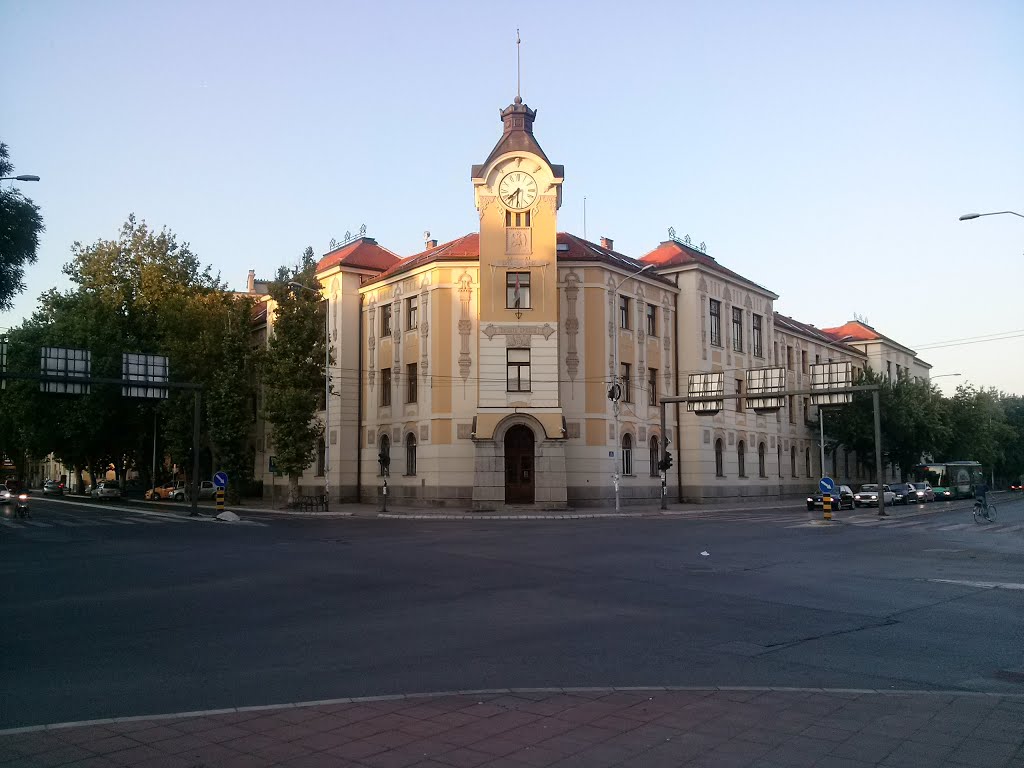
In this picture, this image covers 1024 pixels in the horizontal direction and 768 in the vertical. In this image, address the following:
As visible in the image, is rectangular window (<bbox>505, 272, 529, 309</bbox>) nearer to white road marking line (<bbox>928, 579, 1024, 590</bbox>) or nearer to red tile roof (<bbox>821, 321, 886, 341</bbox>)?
white road marking line (<bbox>928, 579, 1024, 590</bbox>)

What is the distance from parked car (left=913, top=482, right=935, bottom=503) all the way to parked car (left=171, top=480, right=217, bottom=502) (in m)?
50.8

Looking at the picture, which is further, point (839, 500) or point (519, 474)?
point (839, 500)

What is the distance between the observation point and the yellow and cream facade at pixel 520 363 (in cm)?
4447

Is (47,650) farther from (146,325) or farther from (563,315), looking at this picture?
(146,325)

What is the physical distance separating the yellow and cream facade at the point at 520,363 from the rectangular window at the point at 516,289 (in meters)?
0.07

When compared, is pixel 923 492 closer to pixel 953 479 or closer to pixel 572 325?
pixel 953 479

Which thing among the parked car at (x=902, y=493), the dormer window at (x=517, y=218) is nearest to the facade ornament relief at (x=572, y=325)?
the dormer window at (x=517, y=218)

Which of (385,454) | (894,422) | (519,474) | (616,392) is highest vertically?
(616,392)

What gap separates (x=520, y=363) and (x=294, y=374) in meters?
13.4

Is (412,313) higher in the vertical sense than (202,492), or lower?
higher

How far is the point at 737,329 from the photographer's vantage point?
58.0m

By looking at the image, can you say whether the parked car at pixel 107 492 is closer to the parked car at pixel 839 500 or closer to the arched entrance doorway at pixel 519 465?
the arched entrance doorway at pixel 519 465

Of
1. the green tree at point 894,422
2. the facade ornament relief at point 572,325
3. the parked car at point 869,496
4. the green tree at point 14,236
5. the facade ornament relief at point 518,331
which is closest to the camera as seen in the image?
the green tree at point 14,236

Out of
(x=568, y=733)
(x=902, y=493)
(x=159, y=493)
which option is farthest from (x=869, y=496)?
(x=568, y=733)
